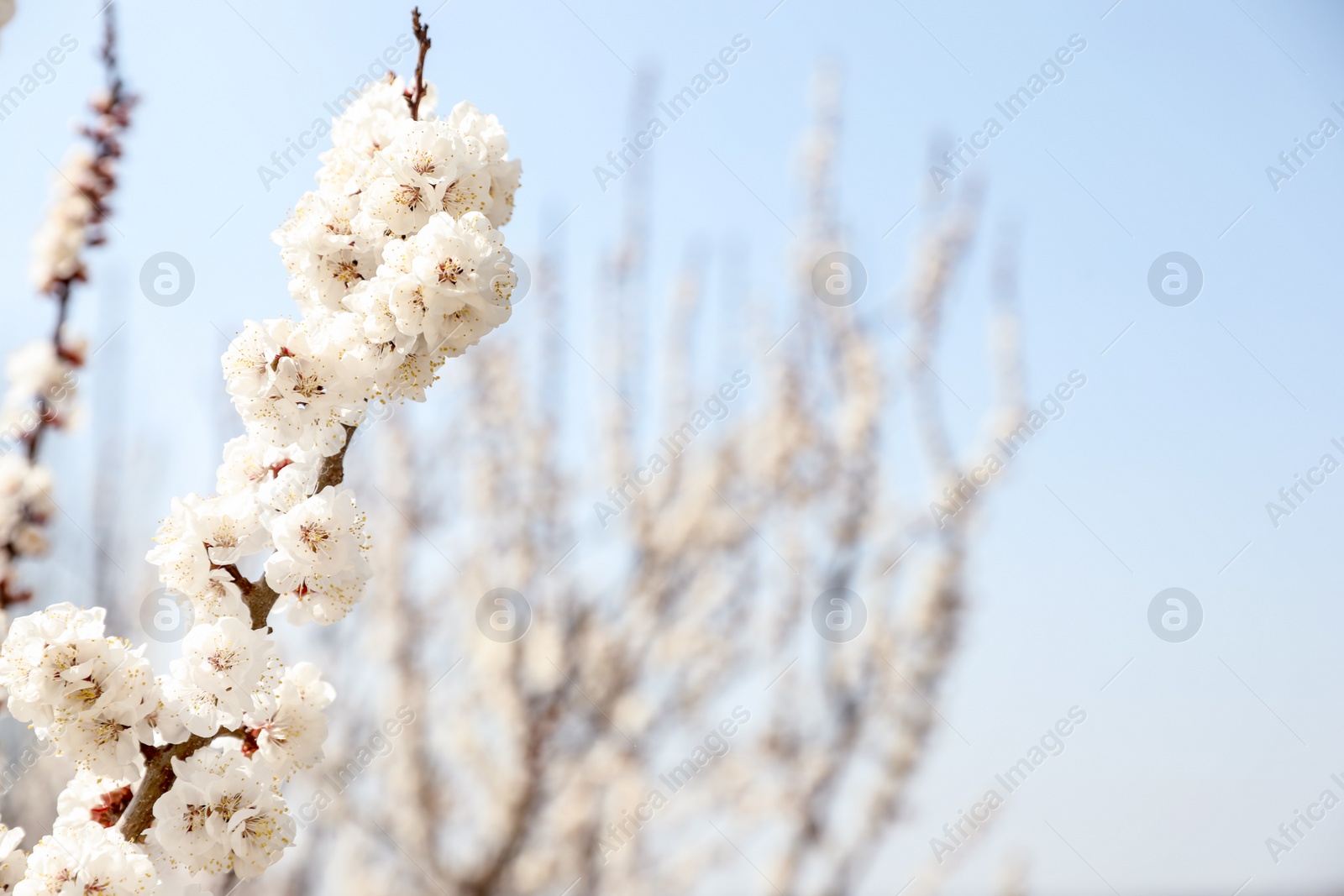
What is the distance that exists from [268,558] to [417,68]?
0.94 m

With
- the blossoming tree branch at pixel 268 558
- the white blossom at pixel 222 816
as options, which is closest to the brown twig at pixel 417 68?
the blossoming tree branch at pixel 268 558

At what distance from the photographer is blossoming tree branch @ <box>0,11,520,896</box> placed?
1405mm

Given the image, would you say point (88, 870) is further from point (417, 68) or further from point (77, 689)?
point (417, 68)

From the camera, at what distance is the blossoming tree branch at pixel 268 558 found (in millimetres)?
1405

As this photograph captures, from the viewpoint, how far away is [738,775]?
6875 mm

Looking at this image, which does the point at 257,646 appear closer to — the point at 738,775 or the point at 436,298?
the point at 436,298

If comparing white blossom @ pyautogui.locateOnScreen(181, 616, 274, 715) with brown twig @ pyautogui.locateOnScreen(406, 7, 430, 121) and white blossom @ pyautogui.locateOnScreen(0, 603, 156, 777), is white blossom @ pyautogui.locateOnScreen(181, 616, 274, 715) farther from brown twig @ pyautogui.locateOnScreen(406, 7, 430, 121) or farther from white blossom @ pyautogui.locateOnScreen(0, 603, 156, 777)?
brown twig @ pyautogui.locateOnScreen(406, 7, 430, 121)

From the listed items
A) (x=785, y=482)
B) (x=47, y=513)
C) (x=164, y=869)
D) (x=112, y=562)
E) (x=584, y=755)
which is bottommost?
(x=112, y=562)

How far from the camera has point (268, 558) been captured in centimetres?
148

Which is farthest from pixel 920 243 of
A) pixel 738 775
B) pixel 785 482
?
pixel 738 775

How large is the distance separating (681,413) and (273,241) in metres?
5.58

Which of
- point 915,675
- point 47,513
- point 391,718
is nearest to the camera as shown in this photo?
point 47,513

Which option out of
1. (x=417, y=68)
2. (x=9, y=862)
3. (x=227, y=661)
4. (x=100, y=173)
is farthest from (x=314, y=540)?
(x=100, y=173)

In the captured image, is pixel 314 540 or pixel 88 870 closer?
pixel 88 870
